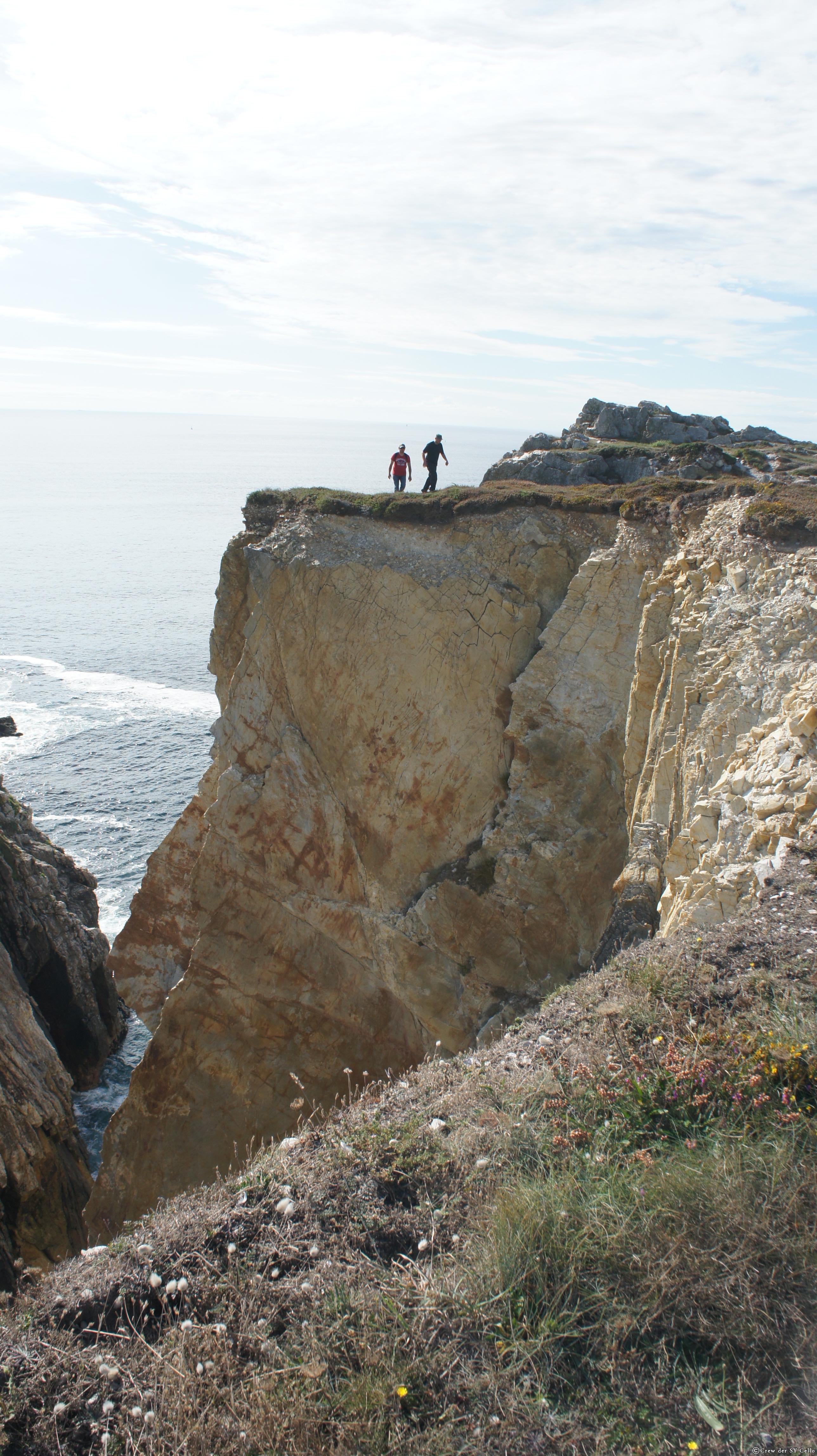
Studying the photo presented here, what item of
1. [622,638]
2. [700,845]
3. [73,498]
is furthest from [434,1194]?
[73,498]

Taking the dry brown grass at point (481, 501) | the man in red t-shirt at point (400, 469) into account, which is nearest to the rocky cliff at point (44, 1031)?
the dry brown grass at point (481, 501)

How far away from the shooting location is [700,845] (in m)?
10.2

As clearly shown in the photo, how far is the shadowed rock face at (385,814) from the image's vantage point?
1612 cm

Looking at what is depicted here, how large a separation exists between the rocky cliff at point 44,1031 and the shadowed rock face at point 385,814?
155 centimetres

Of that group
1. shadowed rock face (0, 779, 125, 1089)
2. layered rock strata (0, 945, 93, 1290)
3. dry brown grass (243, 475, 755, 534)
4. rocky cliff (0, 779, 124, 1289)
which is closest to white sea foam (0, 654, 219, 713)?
rocky cliff (0, 779, 124, 1289)

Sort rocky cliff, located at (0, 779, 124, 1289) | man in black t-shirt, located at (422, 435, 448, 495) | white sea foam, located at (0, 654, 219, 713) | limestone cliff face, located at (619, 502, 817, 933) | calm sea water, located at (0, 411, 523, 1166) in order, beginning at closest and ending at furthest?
limestone cliff face, located at (619, 502, 817, 933), rocky cliff, located at (0, 779, 124, 1289), man in black t-shirt, located at (422, 435, 448, 495), calm sea water, located at (0, 411, 523, 1166), white sea foam, located at (0, 654, 219, 713)

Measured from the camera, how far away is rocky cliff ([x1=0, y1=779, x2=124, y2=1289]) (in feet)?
53.4

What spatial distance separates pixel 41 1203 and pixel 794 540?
19.6m

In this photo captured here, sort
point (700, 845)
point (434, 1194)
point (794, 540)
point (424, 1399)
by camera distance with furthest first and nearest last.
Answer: point (794, 540)
point (700, 845)
point (434, 1194)
point (424, 1399)

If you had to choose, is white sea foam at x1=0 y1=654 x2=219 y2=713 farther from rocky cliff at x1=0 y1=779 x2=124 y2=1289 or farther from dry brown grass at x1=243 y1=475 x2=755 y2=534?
dry brown grass at x1=243 y1=475 x2=755 y2=534

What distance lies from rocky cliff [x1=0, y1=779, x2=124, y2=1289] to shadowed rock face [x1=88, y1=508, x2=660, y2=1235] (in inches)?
61.1

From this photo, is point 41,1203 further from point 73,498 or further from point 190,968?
point 73,498

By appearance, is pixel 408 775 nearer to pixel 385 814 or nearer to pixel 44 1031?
pixel 385 814

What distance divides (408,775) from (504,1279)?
13231 millimetres
